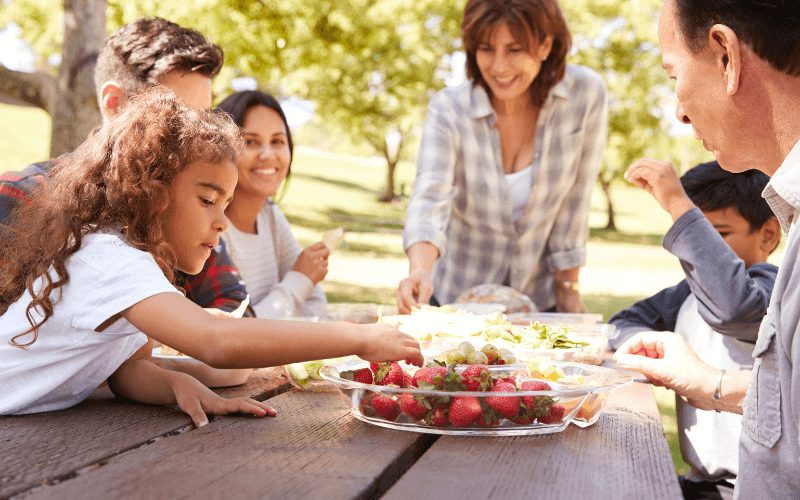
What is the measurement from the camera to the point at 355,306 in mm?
2584

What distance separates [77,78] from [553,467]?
497cm

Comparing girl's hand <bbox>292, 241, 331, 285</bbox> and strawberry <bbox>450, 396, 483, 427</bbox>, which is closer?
strawberry <bbox>450, 396, 483, 427</bbox>

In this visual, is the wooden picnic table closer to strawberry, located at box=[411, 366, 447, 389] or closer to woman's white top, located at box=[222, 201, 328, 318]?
strawberry, located at box=[411, 366, 447, 389]

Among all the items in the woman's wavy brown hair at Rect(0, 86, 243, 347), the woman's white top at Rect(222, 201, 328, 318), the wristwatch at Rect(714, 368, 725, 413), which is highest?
the woman's wavy brown hair at Rect(0, 86, 243, 347)

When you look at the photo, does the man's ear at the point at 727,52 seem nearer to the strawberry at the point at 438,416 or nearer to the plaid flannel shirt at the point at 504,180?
the strawberry at the point at 438,416

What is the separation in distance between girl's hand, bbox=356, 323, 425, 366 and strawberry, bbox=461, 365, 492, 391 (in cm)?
14

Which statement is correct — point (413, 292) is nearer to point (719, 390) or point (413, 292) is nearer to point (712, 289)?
point (712, 289)

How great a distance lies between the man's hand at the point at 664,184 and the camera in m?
2.01

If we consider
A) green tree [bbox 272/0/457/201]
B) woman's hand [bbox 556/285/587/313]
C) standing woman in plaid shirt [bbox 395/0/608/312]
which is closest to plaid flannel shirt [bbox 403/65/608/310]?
standing woman in plaid shirt [bbox 395/0/608/312]

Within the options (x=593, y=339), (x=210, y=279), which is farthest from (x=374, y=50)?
(x=593, y=339)

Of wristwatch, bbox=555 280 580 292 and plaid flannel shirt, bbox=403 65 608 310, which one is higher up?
plaid flannel shirt, bbox=403 65 608 310

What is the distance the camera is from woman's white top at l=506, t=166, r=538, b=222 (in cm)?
308

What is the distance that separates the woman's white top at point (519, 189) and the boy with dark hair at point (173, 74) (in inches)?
53.5

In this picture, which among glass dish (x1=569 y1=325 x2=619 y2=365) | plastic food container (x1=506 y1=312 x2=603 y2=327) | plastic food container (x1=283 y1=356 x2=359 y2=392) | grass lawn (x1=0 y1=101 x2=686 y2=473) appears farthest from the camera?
grass lawn (x1=0 y1=101 x2=686 y2=473)
